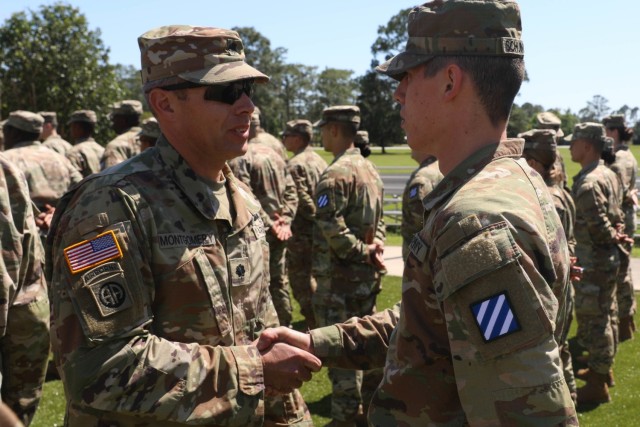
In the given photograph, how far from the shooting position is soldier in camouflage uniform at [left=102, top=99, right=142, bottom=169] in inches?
371

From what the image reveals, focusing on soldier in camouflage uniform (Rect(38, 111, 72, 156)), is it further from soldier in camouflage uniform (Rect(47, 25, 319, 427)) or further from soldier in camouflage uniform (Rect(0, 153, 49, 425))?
soldier in camouflage uniform (Rect(47, 25, 319, 427))

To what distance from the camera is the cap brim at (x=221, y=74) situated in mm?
2857

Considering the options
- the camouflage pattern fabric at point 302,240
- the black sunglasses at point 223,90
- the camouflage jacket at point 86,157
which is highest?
the black sunglasses at point 223,90

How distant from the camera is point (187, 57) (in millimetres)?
2875

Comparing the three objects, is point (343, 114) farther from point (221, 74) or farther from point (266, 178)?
point (221, 74)

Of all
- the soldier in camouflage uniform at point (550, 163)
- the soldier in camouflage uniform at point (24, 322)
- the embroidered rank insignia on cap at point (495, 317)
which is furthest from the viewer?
the soldier in camouflage uniform at point (550, 163)

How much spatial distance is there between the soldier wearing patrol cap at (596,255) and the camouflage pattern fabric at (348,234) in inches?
94.3

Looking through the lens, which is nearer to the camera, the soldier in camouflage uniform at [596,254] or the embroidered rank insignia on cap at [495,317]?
the embroidered rank insignia on cap at [495,317]

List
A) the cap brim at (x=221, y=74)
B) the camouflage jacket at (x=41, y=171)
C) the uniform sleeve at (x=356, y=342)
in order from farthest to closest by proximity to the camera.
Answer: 1. the camouflage jacket at (x=41, y=171)
2. the uniform sleeve at (x=356, y=342)
3. the cap brim at (x=221, y=74)

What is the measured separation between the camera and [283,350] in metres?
2.77

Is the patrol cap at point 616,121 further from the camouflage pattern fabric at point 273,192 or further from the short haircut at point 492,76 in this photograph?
the short haircut at point 492,76

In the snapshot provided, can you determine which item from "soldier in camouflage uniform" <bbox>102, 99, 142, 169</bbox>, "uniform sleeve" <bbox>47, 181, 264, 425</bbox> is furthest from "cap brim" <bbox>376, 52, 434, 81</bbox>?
"soldier in camouflage uniform" <bbox>102, 99, 142, 169</bbox>

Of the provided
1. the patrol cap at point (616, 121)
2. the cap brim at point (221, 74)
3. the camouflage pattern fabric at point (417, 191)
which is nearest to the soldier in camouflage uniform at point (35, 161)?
the camouflage pattern fabric at point (417, 191)

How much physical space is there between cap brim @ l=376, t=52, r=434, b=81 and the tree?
62.8 feet
